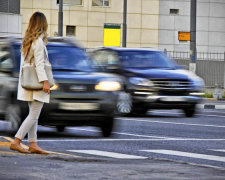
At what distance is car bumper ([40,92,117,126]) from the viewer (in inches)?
515

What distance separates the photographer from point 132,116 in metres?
20.0

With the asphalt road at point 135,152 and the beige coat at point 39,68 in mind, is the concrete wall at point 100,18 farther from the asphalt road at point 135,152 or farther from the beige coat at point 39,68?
the beige coat at point 39,68

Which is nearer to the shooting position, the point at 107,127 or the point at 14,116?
the point at 14,116

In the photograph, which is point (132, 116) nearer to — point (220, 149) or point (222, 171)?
point (220, 149)

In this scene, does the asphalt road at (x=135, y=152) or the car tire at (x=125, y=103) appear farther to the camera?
the car tire at (x=125, y=103)

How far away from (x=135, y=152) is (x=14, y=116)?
2.78 meters

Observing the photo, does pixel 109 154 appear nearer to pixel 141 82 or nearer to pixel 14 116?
pixel 14 116

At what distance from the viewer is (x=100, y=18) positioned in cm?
5666

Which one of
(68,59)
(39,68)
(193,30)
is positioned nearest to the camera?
(39,68)

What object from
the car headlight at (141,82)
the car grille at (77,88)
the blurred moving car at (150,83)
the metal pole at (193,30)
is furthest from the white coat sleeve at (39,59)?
the metal pole at (193,30)

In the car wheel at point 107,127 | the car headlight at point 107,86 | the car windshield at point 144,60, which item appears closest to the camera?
the car headlight at point 107,86

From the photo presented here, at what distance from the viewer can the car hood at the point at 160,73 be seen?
63.0 ft

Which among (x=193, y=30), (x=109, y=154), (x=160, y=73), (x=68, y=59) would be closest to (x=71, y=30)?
(x=193, y=30)

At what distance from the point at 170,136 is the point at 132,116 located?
5.69 metres
